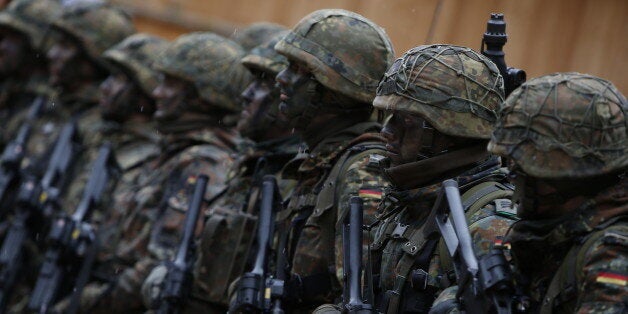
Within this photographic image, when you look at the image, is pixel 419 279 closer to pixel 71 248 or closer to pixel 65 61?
pixel 71 248

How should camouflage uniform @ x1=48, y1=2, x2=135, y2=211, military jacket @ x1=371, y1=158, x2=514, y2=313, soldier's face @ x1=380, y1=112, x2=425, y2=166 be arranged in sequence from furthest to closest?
camouflage uniform @ x1=48, y1=2, x2=135, y2=211, soldier's face @ x1=380, y1=112, x2=425, y2=166, military jacket @ x1=371, y1=158, x2=514, y2=313

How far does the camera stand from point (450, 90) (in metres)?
5.41

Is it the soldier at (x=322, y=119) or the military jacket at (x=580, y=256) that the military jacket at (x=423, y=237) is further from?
the soldier at (x=322, y=119)

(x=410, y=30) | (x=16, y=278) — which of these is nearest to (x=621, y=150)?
(x=410, y=30)

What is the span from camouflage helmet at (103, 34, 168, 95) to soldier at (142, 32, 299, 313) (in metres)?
2.99

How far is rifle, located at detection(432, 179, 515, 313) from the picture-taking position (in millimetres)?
4258

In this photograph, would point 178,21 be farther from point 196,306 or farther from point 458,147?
point 458,147

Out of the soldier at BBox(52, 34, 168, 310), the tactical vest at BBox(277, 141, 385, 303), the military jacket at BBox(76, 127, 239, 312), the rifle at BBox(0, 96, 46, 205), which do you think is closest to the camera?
the tactical vest at BBox(277, 141, 385, 303)

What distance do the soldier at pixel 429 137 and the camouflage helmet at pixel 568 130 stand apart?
2.15 ft

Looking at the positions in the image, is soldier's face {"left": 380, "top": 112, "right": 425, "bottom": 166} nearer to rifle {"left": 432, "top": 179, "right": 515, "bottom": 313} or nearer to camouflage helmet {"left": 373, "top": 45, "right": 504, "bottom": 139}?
camouflage helmet {"left": 373, "top": 45, "right": 504, "bottom": 139}

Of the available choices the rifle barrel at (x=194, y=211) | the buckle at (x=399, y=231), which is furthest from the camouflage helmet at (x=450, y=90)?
the rifle barrel at (x=194, y=211)

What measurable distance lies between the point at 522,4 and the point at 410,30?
0.80 meters

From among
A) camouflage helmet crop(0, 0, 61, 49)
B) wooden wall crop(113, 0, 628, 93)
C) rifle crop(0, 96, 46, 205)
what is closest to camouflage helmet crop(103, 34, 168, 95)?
rifle crop(0, 96, 46, 205)

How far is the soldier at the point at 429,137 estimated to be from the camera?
17.5ft
